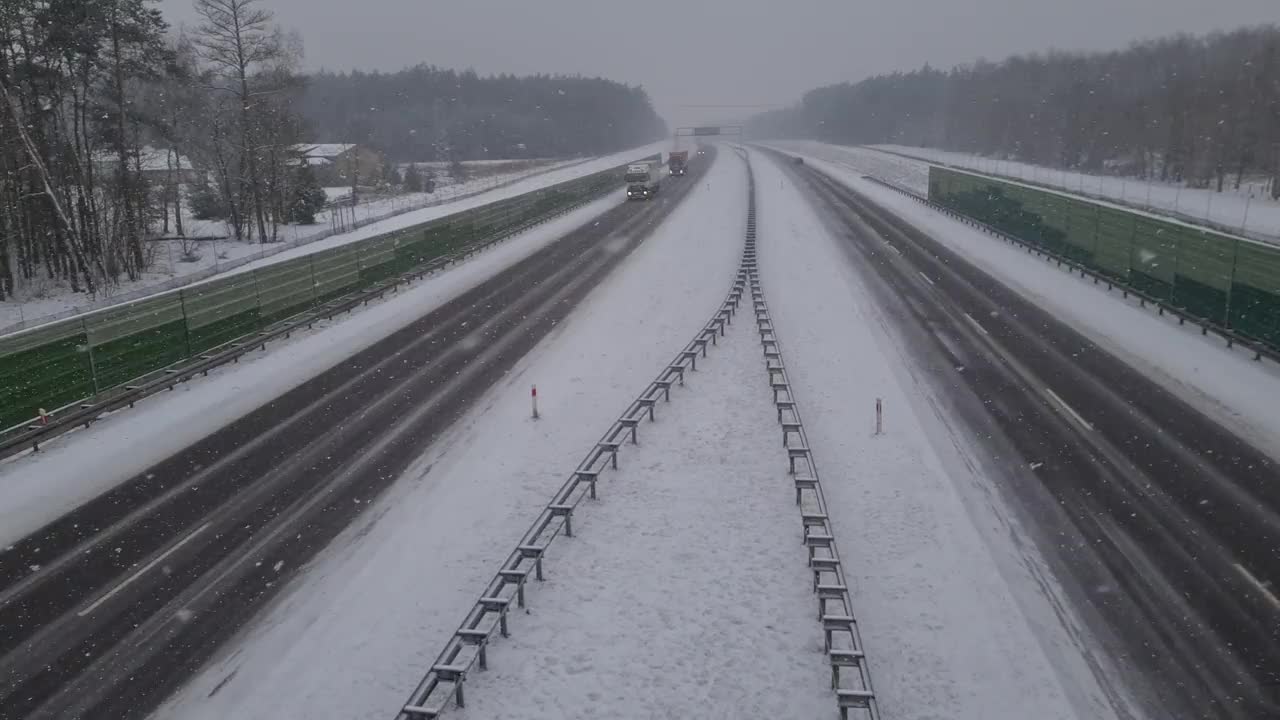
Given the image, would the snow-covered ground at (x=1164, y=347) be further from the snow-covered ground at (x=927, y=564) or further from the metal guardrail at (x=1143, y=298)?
the snow-covered ground at (x=927, y=564)

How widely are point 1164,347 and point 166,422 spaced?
25.9 m

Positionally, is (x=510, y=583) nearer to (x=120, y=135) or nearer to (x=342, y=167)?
(x=120, y=135)

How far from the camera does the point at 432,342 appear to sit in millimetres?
Answer: 25531

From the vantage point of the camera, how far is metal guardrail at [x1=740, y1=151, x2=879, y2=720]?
8984 mm

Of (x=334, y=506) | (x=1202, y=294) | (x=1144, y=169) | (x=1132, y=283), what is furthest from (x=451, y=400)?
(x=1144, y=169)

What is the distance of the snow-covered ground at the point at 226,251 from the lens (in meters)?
36.5

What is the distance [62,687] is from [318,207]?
196 ft

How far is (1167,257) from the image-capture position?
26656mm

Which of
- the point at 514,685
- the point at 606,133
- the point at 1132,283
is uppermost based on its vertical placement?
the point at 606,133

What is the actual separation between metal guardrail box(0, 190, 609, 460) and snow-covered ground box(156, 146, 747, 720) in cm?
831

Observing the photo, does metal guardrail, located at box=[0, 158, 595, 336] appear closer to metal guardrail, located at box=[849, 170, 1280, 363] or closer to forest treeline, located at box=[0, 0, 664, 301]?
forest treeline, located at box=[0, 0, 664, 301]

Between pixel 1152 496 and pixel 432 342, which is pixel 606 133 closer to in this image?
pixel 432 342

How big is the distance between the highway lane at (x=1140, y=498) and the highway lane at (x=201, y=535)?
1163 cm

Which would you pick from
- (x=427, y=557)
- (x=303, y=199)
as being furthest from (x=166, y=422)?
(x=303, y=199)
